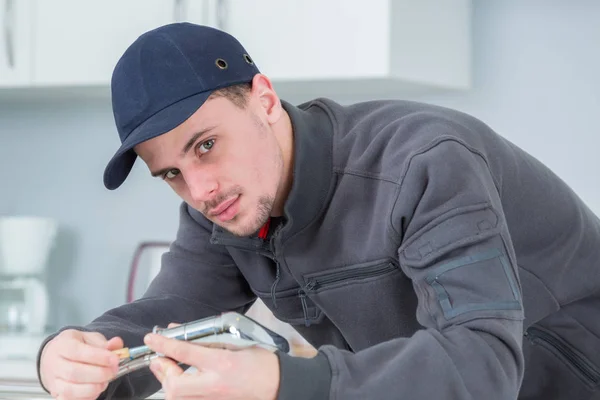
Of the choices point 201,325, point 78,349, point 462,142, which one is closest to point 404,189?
point 462,142

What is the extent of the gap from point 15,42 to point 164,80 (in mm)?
1330

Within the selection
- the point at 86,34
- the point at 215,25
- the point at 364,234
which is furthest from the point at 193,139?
the point at 86,34

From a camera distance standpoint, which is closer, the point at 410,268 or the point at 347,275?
the point at 410,268

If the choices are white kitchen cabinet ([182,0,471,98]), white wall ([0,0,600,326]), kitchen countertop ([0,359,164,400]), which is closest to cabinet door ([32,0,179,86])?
white kitchen cabinet ([182,0,471,98])

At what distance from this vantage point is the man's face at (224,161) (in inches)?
41.6

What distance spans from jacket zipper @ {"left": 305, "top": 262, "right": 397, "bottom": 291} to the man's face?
11cm

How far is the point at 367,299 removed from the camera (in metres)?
1.12

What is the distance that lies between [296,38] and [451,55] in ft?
1.15

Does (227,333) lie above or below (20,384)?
above

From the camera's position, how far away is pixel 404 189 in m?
1.00

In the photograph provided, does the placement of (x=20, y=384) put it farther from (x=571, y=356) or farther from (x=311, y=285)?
(x=571, y=356)

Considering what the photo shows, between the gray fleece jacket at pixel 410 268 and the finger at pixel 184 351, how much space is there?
2.7 inches

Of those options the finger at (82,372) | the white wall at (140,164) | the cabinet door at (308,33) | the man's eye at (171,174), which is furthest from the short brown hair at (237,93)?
the white wall at (140,164)

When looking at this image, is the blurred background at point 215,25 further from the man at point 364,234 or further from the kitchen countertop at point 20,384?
the man at point 364,234
